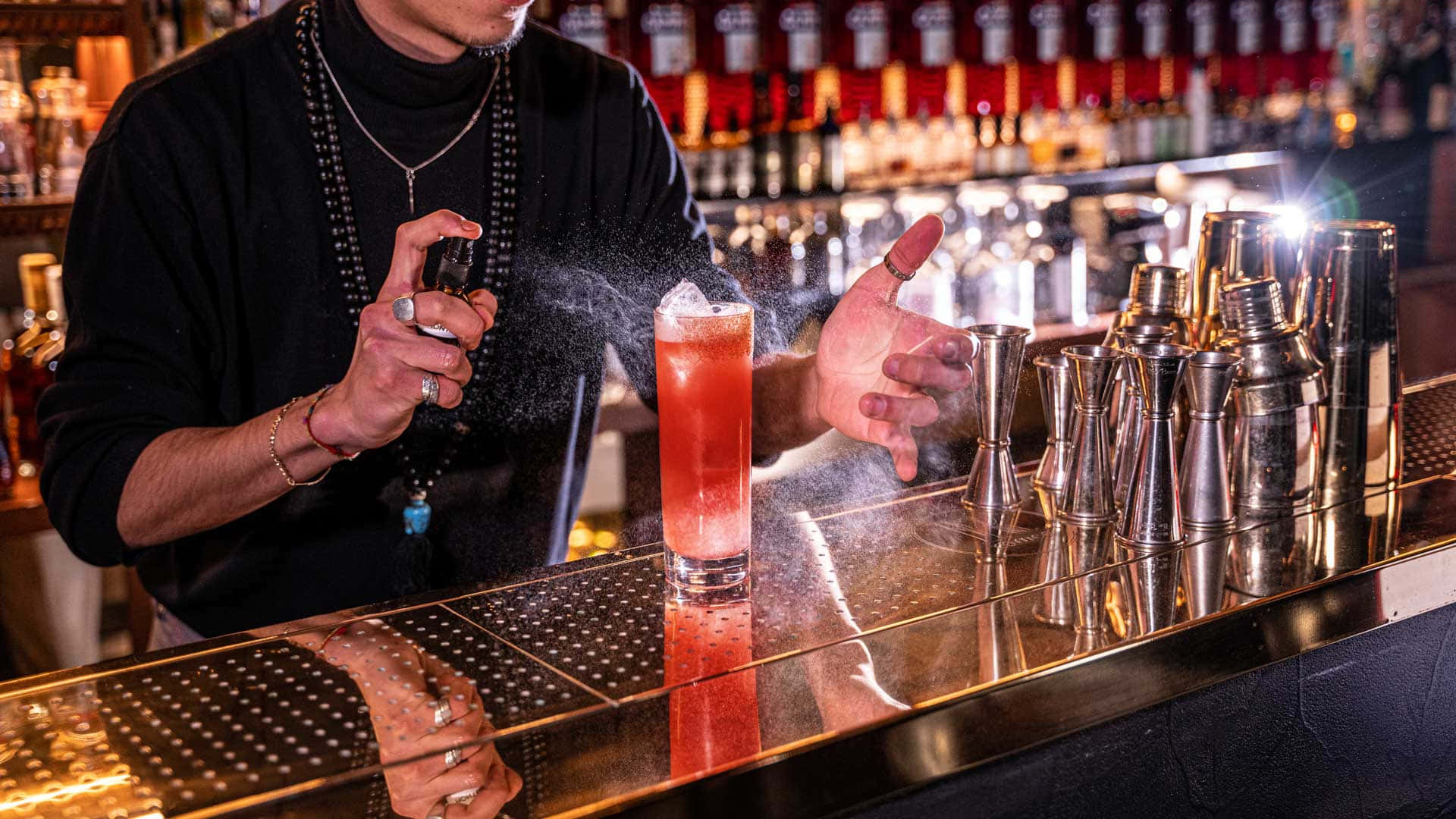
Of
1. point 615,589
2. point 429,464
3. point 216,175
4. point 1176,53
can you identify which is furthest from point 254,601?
point 1176,53

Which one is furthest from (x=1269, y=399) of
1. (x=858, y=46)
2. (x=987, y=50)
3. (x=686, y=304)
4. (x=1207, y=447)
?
(x=987, y=50)

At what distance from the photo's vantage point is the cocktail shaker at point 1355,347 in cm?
133

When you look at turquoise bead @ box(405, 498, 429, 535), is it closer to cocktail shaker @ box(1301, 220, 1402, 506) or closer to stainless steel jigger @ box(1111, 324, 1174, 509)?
stainless steel jigger @ box(1111, 324, 1174, 509)

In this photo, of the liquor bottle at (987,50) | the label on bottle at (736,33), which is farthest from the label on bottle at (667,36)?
the liquor bottle at (987,50)

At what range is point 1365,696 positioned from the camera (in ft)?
4.11

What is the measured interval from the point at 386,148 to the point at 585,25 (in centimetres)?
208

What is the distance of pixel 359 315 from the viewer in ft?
5.22

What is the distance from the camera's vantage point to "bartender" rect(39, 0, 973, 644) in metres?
1.37

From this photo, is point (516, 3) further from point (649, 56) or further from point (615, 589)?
point (649, 56)

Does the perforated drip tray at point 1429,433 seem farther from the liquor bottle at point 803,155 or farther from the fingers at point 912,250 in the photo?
the liquor bottle at point 803,155

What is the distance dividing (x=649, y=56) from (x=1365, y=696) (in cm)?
298

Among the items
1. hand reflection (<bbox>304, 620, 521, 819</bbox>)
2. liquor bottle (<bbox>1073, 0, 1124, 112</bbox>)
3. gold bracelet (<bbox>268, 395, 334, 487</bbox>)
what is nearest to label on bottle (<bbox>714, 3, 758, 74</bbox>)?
liquor bottle (<bbox>1073, 0, 1124, 112</bbox>)

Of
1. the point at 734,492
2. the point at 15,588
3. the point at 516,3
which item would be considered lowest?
the point at 15,588

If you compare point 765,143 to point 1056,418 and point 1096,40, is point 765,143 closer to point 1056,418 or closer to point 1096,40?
point 1096,40
